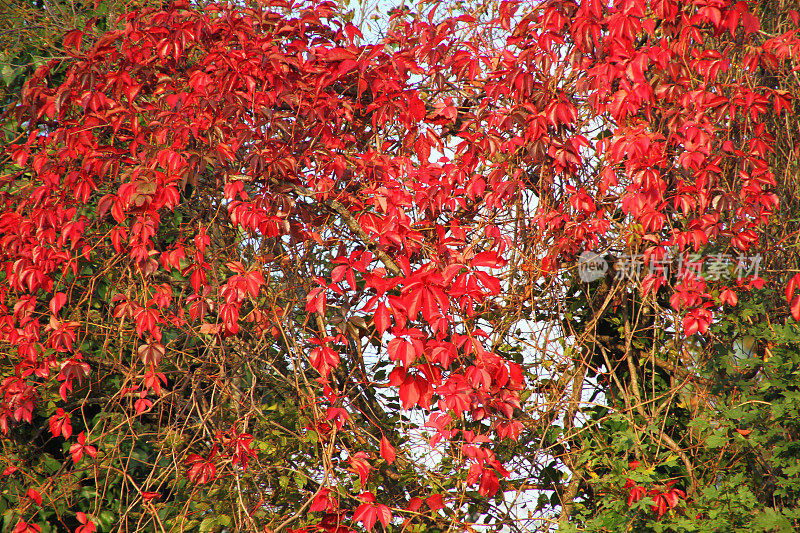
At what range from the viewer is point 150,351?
7.52ft

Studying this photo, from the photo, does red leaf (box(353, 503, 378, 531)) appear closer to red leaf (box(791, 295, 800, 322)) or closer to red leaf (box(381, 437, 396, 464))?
red leaf (box(381, 437, 396, 464))

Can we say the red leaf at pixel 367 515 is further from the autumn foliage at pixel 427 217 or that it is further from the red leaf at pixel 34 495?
the red leaf at pixel 34 495

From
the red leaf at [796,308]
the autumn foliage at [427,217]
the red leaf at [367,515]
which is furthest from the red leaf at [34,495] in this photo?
the red leaf at [796,308]

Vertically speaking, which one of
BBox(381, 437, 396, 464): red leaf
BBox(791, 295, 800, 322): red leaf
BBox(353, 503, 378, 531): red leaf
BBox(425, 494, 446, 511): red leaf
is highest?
BBox(791, 295, 800, 322): red leaf

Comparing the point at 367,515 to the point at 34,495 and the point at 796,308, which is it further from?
the point at 796,308

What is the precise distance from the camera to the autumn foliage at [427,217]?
6.86ft

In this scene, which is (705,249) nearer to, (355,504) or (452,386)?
(452,386)

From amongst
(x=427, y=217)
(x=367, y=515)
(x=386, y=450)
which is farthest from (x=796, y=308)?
(x=367, y=515)

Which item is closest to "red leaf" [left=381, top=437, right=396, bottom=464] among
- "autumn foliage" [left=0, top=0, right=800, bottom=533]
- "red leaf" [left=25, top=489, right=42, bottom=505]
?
"autumn foliage" [left=0, top=0, right=800, bottom=533]

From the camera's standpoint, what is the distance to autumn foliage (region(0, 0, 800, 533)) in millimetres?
2090

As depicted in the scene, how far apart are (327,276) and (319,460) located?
0.82 meters

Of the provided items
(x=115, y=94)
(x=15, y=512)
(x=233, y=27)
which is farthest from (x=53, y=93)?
(x=15, y=512)

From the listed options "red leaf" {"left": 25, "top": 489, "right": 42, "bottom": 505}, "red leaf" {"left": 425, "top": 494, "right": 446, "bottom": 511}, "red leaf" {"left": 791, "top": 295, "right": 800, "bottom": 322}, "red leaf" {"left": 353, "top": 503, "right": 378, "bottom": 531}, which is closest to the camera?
"red leaf" {"left": 353, "top": 503, "right": 378, "bottom": 531}

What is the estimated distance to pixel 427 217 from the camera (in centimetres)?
229
